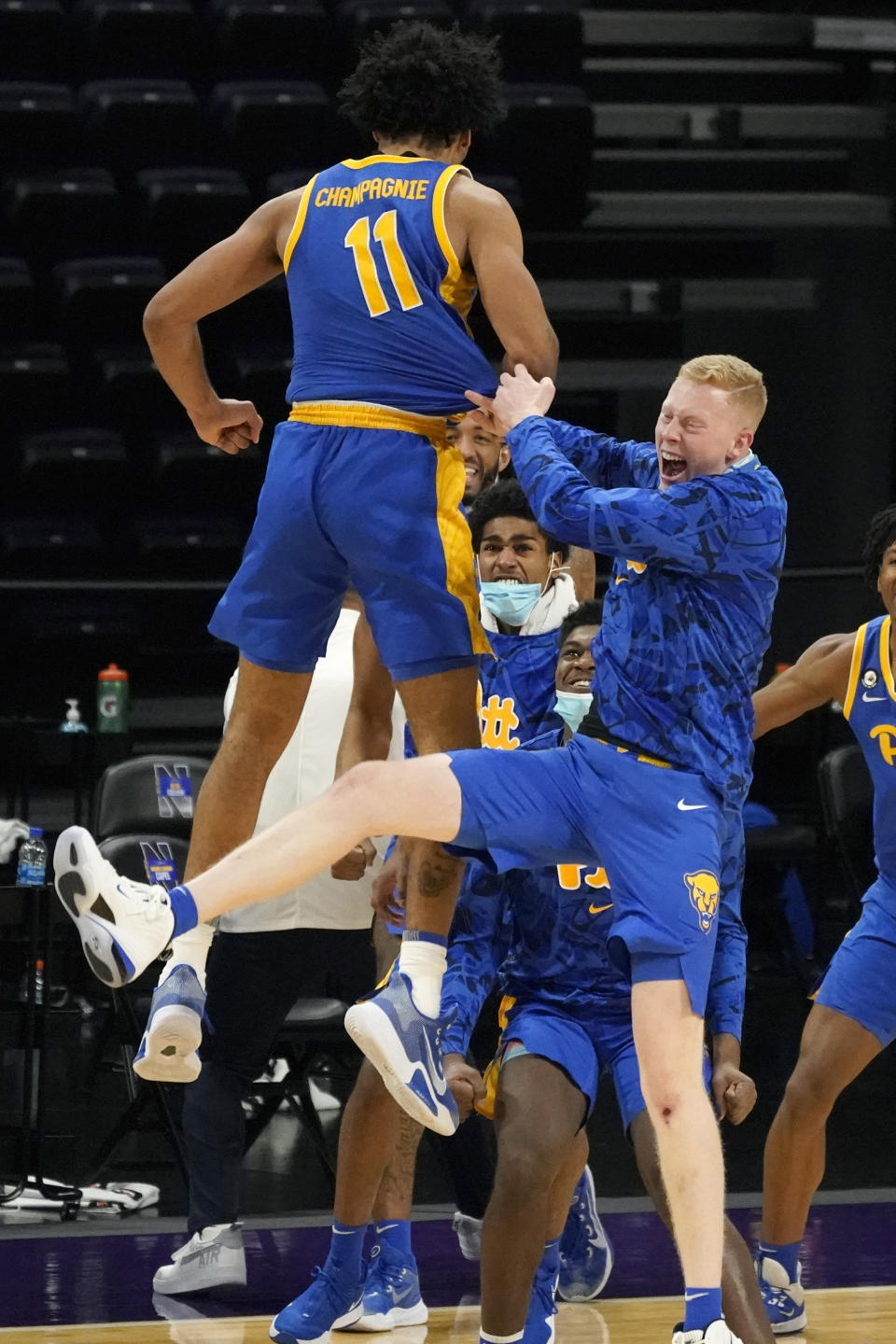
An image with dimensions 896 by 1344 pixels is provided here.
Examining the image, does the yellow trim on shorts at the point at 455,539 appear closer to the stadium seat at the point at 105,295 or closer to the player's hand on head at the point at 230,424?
the player's hand on head at the point at 230,424

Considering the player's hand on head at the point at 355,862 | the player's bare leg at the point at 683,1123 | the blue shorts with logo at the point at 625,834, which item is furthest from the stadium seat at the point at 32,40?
the player's bare leg at the point at 683,1123

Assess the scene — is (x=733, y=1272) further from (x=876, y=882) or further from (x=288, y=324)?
(x=288, y=324)

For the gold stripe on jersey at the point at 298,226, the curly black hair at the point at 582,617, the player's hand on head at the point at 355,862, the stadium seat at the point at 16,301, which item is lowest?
the player's hand on head at the point at 355,862

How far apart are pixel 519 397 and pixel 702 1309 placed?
5.53 ft

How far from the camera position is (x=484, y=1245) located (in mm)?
3977

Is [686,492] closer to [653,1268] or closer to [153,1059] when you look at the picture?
[153,1059]

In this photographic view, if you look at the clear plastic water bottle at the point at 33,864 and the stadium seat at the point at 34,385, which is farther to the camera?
the stadium seat at the point at 34,385

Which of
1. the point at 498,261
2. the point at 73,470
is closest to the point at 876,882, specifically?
the point at 498,261

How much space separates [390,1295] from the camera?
15.5 ft

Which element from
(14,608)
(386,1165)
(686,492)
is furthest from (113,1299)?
(14,608)

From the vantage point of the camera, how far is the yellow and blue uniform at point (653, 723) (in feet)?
12.2

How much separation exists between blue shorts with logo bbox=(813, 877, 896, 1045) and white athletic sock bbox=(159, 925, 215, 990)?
1580 millimetres

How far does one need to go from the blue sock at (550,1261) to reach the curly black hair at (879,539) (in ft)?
6.04

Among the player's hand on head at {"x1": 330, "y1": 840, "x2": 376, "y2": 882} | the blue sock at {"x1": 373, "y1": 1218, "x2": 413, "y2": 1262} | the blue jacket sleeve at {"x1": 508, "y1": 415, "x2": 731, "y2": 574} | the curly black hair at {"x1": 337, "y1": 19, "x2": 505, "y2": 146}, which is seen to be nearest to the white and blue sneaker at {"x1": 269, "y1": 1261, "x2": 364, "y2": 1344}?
the blue sock at {"x1": 373, "y1": 1218, "x2": 413, "y2": 1262}
